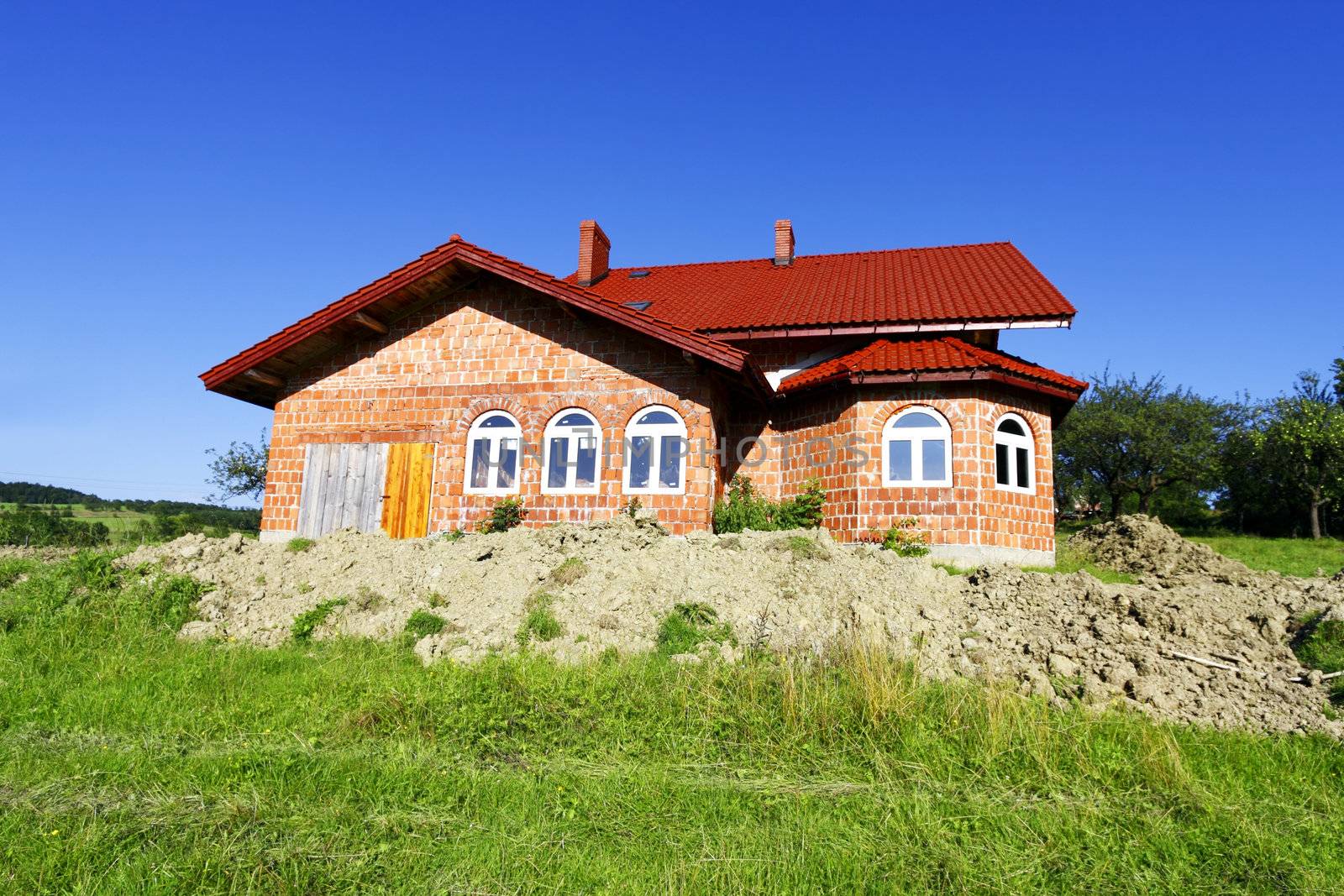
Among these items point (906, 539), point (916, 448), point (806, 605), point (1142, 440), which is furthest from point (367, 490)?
point (1142, 440)

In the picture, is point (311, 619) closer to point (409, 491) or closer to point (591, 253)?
point (409, 491)

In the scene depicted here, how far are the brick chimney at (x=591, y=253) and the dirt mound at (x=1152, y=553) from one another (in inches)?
492

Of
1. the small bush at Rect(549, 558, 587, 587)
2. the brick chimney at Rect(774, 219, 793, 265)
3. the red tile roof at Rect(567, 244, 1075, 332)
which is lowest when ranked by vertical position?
the small bush at Rect(549, 558, 587, 587)

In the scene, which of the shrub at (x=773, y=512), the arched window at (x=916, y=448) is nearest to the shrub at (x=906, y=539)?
the arched window at (x=916, y=448)

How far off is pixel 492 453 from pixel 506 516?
1.19 m

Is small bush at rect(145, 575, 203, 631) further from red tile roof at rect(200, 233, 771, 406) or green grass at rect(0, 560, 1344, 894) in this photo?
red tile roof at rect(200, 233, 771, 406)

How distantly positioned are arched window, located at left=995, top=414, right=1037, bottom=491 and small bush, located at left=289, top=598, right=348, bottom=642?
32.8 feet

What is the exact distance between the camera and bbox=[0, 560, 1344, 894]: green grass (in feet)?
14.1

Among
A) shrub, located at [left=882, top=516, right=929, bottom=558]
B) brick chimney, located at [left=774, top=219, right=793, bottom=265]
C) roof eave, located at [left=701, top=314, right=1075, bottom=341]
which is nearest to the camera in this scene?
shrub, located at [left=882, top=516, right=929, bottom=558]

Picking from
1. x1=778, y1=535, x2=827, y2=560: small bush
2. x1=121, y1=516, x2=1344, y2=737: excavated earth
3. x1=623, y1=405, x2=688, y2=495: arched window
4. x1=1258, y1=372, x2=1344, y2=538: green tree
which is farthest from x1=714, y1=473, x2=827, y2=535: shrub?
x1=1258, y1=372, x2=1344, y2=538: green tree

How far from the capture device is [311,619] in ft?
31.5

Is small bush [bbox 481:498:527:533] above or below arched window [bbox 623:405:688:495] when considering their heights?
below

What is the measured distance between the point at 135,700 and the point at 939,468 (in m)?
11.1

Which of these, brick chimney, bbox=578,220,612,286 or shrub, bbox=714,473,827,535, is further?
brick chimney, bbox=578,220,612,286
